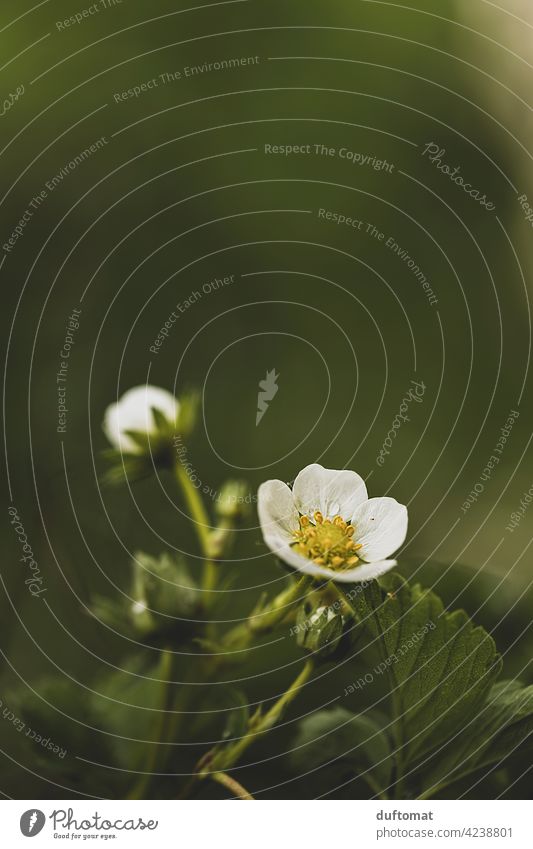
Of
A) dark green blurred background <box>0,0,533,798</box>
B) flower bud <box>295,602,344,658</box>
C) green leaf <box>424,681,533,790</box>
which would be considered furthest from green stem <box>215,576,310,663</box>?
dark green blurred background <box>0,0,533,798</box>

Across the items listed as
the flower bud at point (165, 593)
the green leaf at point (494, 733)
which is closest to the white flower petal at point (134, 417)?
the flower bud at point (165, 593)

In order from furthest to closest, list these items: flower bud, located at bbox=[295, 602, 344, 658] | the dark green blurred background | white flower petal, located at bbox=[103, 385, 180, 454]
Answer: the dark green blurred background < white flower petal, located at bbox=[103, 385, 180, 454] < flower bud, located at bbox=[295, 602, 344, 658]

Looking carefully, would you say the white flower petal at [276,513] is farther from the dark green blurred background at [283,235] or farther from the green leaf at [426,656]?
the dark green blurred background at [283,235]

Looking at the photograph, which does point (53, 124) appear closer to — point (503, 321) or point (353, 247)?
point (353, 247)

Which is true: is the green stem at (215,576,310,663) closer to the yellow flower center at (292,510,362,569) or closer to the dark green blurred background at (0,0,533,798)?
the yellow flower center at (292,510,362,569)

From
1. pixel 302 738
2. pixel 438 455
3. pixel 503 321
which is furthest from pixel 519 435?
pixel 302 738

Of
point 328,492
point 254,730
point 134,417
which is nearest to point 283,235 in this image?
point 134,417

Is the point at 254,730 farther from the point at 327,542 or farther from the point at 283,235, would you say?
the point at 283,235

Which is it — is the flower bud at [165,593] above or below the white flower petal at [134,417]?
below
